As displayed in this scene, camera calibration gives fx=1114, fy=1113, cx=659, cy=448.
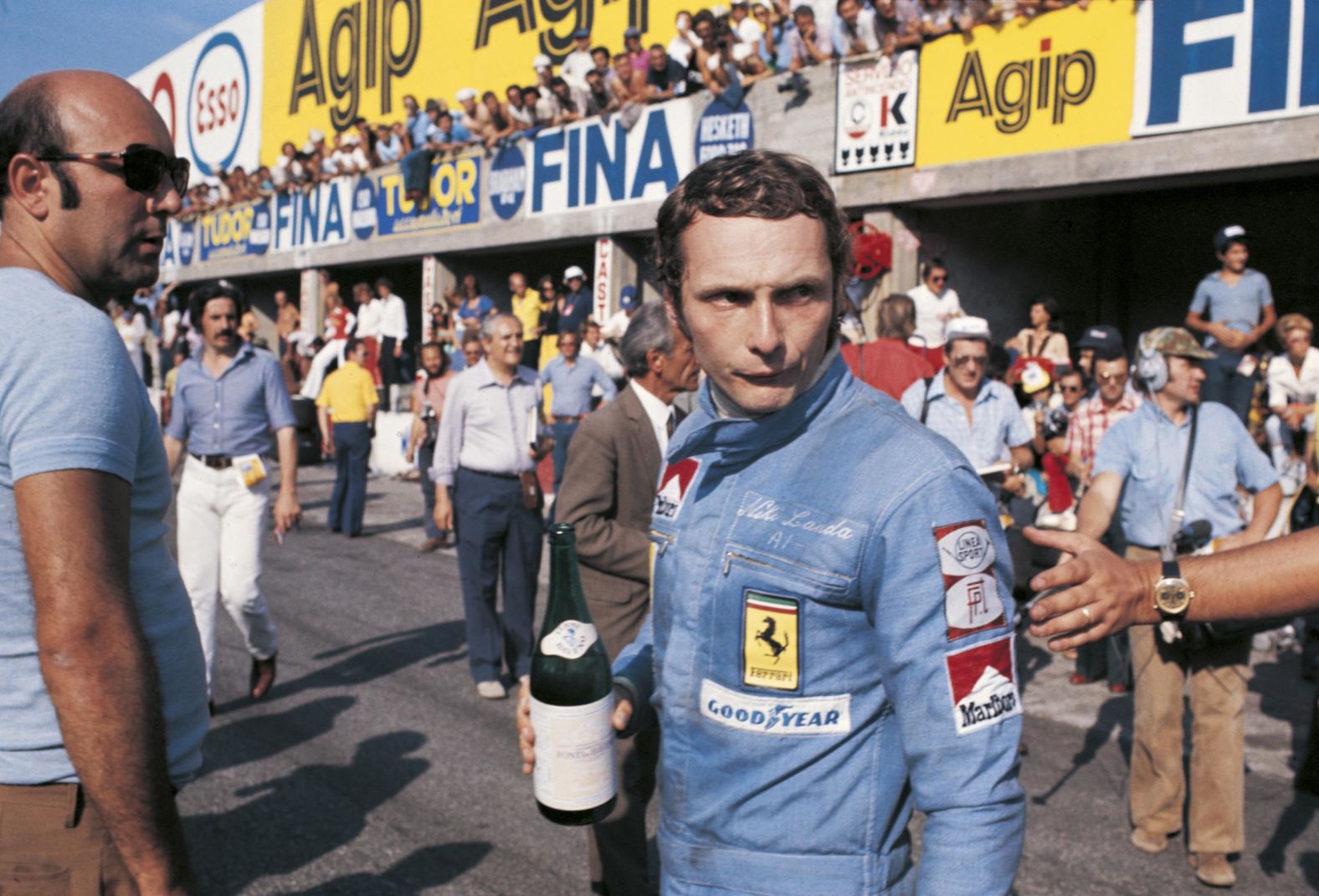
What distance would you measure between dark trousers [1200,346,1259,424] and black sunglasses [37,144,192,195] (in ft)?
33.0

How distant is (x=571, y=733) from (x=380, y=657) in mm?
5726

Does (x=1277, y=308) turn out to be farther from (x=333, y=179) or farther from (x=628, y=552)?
(x=333, y=179)

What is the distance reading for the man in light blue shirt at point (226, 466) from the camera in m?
6.23

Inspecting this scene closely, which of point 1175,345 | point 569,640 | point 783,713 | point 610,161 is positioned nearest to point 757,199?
point 783,713

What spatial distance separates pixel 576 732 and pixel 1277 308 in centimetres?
1578

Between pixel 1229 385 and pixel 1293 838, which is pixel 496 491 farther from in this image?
pixel 1229 385

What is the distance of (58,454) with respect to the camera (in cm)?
172

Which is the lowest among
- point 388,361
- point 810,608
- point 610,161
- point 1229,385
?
point 810,608

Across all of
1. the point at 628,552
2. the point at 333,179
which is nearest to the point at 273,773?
the point at 628,552

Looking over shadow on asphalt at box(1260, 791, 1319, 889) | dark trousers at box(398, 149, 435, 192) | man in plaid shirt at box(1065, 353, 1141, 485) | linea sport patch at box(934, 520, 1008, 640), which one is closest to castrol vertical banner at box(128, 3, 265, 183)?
dark trousers at box(398, 149, 435, 192)

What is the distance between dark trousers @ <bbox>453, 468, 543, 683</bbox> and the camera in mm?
6918

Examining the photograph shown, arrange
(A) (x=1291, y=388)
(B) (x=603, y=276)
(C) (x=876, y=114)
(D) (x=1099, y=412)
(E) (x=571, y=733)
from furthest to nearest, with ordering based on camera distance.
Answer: (B) (x=603, y=276) → (C) (x=876, y=114) → (A) (x=1291, y=388) → (D) (x=1099, y=412) → (E) (x=571, y=733)

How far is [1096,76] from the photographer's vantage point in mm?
11008

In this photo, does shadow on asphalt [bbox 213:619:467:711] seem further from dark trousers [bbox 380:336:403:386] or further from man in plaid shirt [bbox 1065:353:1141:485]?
dark trousers [bbox 380:336:403:386]
